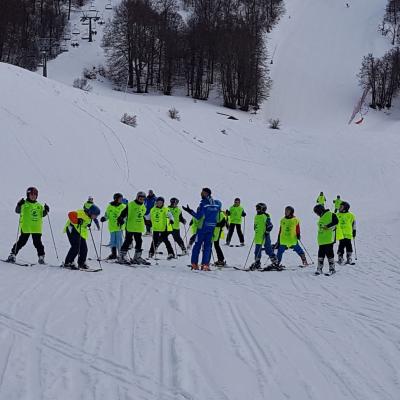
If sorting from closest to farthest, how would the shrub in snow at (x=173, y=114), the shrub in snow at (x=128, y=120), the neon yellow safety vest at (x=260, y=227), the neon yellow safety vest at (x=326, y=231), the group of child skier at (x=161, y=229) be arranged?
the group of child skier at (x=161, y=229) → the neon yellow safety vest at (x=326, y=231) → the neon yellow safety vest at (x=260, y=227) → the shrub in snow at (x=128, y=120) → the shrub in snow at (x=173, y=114)

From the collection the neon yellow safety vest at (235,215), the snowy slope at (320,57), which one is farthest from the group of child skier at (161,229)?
the snowy slope at (320,57)

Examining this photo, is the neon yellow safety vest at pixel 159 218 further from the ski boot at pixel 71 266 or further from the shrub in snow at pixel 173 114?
the shrub in snow at pixel 173 114

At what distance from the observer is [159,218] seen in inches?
486

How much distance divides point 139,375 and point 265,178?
91.1 ft

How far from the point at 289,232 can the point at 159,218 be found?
3064mm

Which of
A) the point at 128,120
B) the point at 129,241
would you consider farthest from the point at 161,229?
the point at 128,120

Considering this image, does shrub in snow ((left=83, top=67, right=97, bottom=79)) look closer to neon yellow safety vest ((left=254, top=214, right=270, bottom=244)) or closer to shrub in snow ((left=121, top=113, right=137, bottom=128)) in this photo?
shrub in snow ((left=121, top=113, right=137, bottom=128))

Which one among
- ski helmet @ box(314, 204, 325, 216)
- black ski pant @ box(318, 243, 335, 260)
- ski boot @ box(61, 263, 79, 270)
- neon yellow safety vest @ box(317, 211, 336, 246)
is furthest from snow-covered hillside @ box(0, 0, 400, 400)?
ski helmet @ box(314, 204, 325, 216)

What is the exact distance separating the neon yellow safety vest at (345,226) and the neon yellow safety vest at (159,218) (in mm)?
4146

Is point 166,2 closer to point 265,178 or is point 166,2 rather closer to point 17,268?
point 265,178

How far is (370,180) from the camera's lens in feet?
114

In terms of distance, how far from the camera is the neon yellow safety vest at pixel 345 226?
12.4 metres

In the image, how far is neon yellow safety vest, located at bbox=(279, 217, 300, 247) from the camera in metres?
11.9

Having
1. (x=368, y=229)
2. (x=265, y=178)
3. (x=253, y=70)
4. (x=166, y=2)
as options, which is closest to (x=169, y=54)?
(x=253, y=70)
